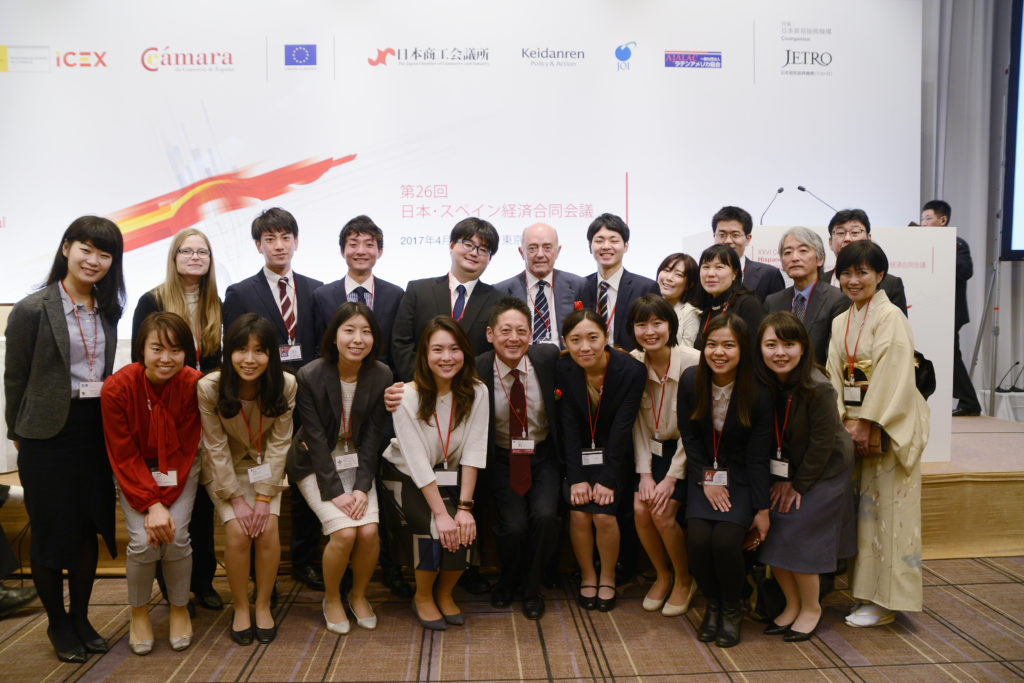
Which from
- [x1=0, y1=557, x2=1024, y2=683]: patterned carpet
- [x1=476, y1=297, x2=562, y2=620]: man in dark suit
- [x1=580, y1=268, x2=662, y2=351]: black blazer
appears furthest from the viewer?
[x1=580, y1=268, x2=662, y2=351]: black blazer

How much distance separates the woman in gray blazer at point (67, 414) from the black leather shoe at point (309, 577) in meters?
0.74

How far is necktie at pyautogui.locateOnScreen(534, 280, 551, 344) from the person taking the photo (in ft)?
9.90

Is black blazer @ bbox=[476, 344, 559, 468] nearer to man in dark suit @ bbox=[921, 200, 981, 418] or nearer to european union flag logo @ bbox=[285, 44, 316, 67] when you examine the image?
european union flag logo @ bbox=[285, 44, 316, 67]

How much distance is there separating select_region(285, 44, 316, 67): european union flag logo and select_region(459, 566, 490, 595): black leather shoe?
3629 mm

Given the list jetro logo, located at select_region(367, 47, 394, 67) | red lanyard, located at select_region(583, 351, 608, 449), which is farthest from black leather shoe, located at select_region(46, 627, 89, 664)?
jetro logo, located at select_region(367, 47, 394, 67)

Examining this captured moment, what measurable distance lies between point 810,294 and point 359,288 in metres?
2.04

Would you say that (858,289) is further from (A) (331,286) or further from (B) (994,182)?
(B) (994,182)

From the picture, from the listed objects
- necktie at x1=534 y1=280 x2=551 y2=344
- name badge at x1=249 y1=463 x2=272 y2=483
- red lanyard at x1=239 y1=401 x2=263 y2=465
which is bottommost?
name badge at x1=249 y1=463 x2=272 y2=483

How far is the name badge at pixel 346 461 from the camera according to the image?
7.83ft

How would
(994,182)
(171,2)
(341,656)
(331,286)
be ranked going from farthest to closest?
(994,182), (171,2), (331,286), (341,656)

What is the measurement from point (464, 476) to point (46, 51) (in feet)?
14.7

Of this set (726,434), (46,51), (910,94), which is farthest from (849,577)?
(46,51)

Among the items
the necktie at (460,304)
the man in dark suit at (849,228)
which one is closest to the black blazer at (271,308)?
the necktie at (460,304)

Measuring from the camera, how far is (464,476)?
2443 mm
